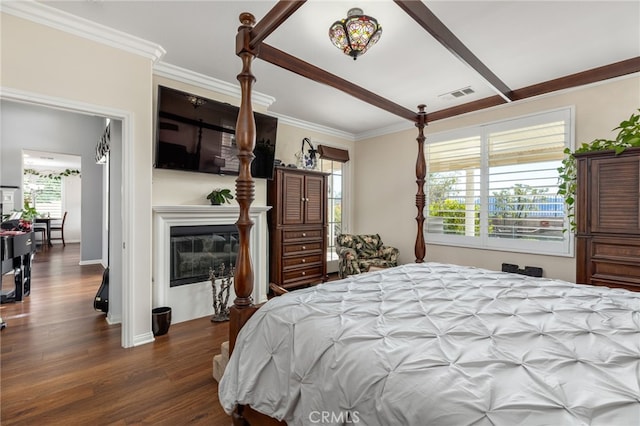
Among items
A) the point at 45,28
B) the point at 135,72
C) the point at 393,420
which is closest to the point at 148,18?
the point at 135,72

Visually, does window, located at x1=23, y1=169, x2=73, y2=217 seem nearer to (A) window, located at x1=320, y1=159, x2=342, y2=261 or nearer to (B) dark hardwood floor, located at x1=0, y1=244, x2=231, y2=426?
(B) dark hardwood floor, located at x1=0, y1=244, x2=231, y2=426

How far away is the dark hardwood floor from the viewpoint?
181cm

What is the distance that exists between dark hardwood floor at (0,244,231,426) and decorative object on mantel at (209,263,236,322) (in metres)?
0.14

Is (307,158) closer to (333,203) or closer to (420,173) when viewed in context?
(333,203)

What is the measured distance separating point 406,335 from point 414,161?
4076mm

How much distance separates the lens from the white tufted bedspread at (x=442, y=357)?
0.77 m

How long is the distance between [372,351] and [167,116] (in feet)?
9.92

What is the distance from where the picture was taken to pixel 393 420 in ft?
2.77

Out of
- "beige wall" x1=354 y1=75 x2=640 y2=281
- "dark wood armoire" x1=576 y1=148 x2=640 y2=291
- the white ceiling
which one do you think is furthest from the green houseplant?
the white ceiling

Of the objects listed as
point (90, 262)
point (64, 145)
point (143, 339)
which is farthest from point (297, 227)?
point (64, 145)

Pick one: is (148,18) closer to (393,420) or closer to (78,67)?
(78,67)

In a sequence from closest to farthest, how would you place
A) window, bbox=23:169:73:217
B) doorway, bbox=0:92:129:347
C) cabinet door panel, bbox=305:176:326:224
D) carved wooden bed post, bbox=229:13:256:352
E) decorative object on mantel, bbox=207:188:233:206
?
carved wooden bed post, bbox=229:13:256:352
decorative object on mantel, bbox=207:188:233:206
cabinet door panel, bbox=305:176:326:224
doorway, bbox=0:92:129:347
window, bbox=23:169:73:217

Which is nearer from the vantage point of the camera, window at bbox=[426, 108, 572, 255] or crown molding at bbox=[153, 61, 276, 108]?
crown molding at bbox=[153, 61, 276, 108]

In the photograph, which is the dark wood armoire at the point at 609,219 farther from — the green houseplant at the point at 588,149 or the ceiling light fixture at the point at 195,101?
the ceiling light fixture at the point at 195,101
